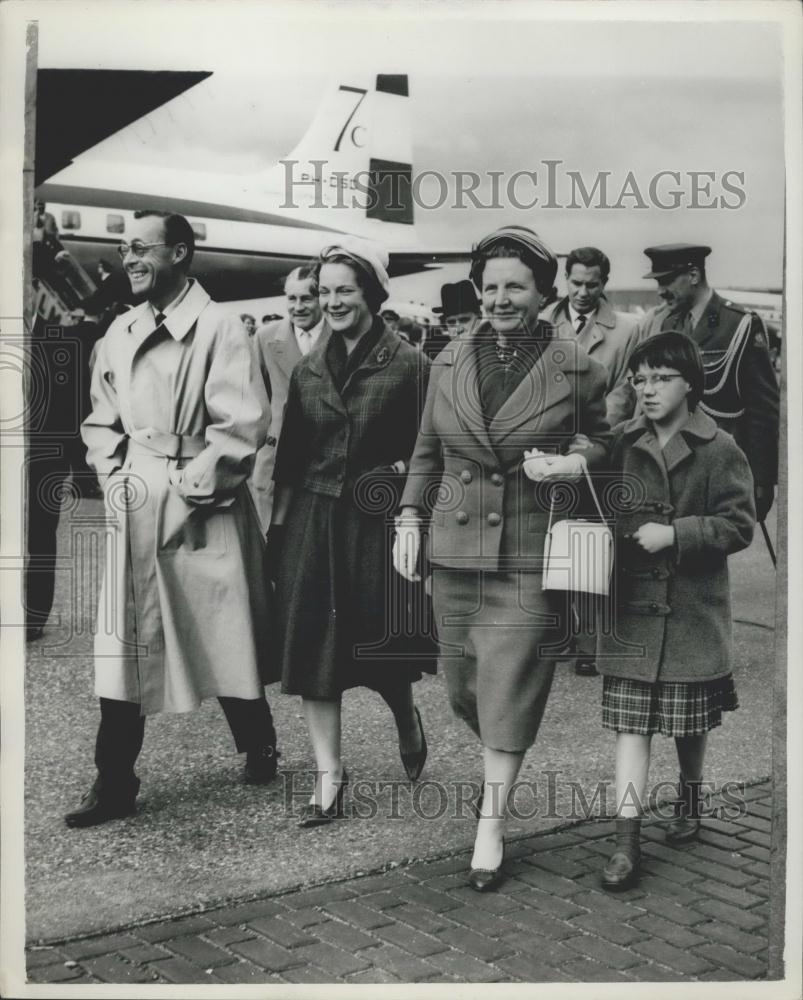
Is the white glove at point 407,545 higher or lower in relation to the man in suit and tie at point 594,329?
lower

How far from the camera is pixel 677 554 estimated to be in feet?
15.9

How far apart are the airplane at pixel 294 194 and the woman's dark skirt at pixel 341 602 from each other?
88 cm

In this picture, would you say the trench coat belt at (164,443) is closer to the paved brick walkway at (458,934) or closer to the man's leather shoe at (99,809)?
the man's leather shoe at (99,809)

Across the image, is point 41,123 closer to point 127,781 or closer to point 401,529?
point 401,529

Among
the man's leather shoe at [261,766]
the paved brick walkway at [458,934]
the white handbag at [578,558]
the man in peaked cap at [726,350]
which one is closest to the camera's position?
the paved brick walkway at [458,934]

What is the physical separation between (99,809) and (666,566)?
6.86 feet

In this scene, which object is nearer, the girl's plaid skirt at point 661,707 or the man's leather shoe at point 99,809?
the girl's plaid skirt at point 661,707

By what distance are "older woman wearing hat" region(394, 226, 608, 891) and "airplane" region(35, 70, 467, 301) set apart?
0.91 feet

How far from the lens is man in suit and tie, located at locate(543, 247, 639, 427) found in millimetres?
4980

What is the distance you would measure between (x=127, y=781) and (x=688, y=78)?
301 cm

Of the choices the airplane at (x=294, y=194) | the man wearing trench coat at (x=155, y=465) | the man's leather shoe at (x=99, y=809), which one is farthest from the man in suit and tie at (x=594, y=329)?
the man's leather shoe at (x=99, y=809)

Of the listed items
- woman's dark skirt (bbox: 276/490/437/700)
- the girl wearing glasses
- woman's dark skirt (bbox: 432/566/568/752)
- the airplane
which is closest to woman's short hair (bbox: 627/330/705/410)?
the girl wearing glasses

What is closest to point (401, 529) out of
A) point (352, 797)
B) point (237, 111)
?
point (352, 797)

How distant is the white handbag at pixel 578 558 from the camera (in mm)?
4703
